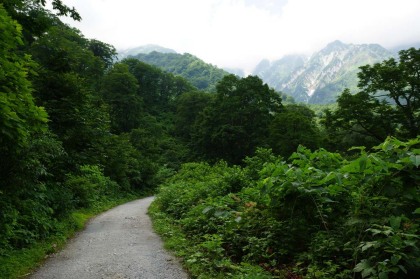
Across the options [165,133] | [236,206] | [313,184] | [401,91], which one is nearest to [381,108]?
[401,91]

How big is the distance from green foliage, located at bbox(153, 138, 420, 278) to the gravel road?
81cm

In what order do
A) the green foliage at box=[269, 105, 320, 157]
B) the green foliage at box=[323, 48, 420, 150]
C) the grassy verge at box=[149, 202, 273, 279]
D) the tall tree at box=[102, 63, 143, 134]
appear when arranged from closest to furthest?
the grassy verge at box=[149, 202, 273, 279] → the green foliage at box=[323, 48, 420, 150] → the green foliage at box=[269, 105, 320, 157] → the tall tree at box=[102, 63, 143, 134]

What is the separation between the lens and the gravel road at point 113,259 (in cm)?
716

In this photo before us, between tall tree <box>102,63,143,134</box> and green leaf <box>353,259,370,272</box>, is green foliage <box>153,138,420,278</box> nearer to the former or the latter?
green leaf <box>353,259,370,272</box>

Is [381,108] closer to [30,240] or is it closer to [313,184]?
[313,184]

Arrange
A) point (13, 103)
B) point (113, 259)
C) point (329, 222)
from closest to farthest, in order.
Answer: point (13, 103)
point (329, 222)
point (113, 259)

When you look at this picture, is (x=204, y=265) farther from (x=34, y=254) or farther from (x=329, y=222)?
(x=34, y=254)

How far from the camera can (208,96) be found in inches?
2977

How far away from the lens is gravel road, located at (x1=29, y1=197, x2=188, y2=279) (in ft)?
23.5

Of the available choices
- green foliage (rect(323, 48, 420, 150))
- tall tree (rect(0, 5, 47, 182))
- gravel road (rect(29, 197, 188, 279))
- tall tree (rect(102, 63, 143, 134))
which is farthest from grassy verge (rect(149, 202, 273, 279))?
tall tree (rect(102, 63, 143, 134))

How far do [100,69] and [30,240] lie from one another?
62787mm

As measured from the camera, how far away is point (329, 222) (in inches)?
245

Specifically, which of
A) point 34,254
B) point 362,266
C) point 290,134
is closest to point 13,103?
point 34,254

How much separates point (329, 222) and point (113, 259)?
5.75 m
